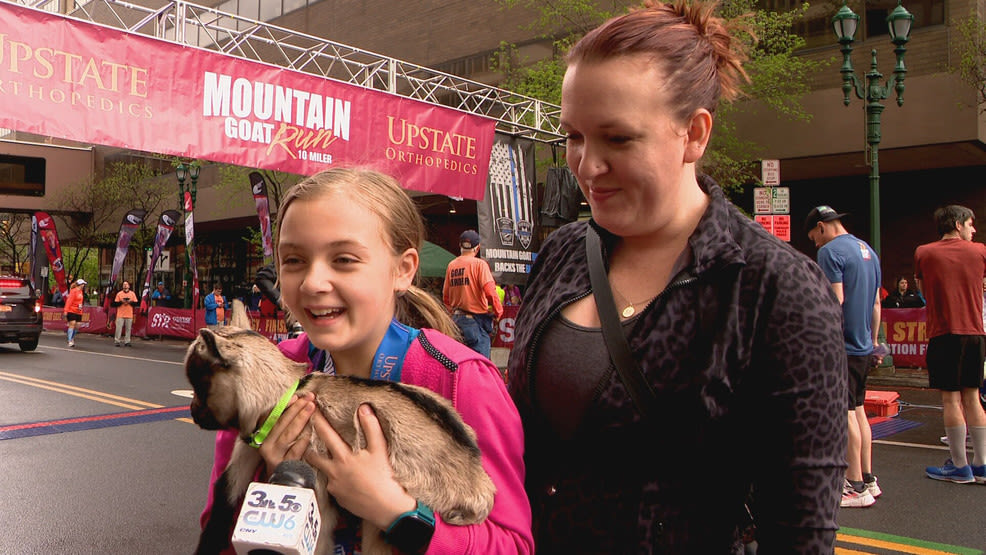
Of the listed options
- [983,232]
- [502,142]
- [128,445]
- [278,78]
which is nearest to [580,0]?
[502,142]

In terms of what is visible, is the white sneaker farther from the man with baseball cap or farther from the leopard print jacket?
the man with baseball cap

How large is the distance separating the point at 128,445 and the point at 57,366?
9.02 m

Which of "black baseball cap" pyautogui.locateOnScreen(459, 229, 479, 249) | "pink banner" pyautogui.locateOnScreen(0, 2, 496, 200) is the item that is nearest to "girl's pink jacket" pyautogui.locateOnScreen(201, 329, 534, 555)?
"pink banner" pyautogui.locateOnScreen(0, 2, 496, 200)

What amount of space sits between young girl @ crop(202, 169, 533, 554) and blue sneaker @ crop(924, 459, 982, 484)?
5.99 metres

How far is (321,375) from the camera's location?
151 cm

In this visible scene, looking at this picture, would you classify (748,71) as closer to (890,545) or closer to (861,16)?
(861,16)

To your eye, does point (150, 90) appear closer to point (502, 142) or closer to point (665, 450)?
point (502, 142)

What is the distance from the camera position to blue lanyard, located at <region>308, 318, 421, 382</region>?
5.31 ft

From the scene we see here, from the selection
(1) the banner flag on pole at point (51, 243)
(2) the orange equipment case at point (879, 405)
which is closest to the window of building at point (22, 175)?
(1) the banner flag on pole at point (51, 243)

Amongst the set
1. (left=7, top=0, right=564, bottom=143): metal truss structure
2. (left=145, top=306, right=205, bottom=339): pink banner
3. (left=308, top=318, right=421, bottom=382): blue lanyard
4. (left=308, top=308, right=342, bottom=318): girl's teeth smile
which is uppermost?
(left=7, top=0, right=564, bottom=143): metal truss structure

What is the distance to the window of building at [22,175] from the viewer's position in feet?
140

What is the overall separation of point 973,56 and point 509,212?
→ 38.6ft

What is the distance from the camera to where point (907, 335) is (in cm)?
1424

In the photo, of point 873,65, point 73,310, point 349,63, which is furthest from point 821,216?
point 73,310
